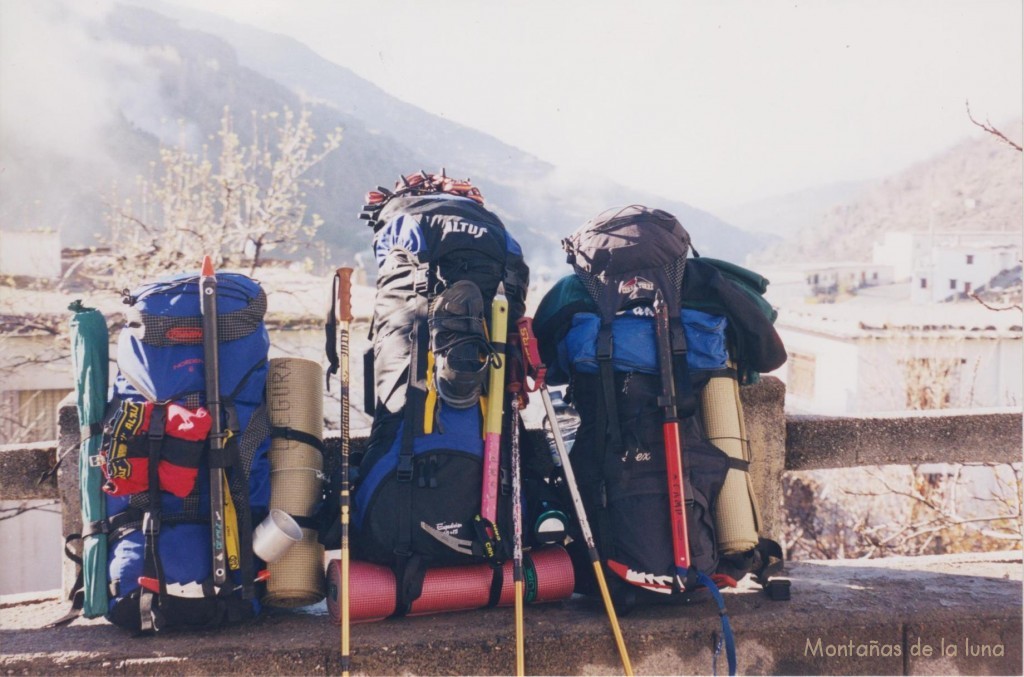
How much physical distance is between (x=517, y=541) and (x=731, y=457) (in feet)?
3.20

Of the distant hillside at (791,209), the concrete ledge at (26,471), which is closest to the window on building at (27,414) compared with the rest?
the concrete ledge at (26,471)

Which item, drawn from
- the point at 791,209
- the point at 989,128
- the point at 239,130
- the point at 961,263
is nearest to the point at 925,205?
the point at 791,209

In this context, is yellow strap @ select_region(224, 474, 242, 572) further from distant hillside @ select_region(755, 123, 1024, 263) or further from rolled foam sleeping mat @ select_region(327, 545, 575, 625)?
distant hillside @ select_region(755, 123, 1024, 263)

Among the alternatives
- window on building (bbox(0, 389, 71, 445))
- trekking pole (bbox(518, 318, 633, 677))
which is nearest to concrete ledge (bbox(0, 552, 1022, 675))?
trekking pole (bbox(518, 318, 633, 677))

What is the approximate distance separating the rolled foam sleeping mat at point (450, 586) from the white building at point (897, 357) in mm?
12171

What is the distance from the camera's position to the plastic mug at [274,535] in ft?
11.0

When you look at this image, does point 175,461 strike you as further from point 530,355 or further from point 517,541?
point 530,355

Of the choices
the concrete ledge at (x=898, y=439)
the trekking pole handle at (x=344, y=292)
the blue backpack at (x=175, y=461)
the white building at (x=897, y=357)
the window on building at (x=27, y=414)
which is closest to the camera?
the blue backpack at (x=175, y=461)

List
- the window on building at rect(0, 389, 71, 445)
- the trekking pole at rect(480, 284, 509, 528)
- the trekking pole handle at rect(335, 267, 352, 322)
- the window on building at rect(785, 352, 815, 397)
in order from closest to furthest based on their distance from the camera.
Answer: the trekking pole at rect(480, 284, 509, 528)
the trekking pole handle at rect(335, 267, 352, 322)
the window on building at rect(0, 389, 71, 445)
the window on building at rect(785, 352, 815, 397)

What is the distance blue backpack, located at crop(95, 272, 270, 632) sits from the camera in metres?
3.26

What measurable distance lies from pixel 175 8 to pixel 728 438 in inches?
925

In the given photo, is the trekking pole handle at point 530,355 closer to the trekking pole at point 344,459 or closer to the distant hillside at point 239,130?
the trekking pole at point 344,459

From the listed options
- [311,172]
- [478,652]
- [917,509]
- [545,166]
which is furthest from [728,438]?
[311,172]

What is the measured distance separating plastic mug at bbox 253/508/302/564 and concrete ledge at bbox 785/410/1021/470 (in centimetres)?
229
